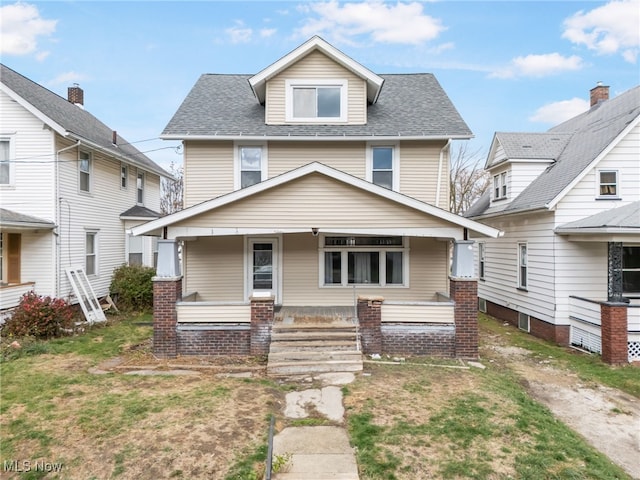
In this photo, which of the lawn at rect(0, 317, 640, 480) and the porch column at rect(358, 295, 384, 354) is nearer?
the lawn at rect(0, 317, 640, 480)

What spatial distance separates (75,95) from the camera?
58.6ft

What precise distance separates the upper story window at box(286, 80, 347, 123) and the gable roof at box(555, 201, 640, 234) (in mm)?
7256

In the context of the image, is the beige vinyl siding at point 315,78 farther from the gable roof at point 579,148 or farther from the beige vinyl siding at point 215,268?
the gable roof at point 579,148

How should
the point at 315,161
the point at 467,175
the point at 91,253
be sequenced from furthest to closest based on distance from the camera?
the point at 467,175 → the point at 91,253 → the point at 315,161

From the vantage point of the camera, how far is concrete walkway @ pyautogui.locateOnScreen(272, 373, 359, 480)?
4211 mm

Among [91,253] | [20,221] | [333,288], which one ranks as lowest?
[333,288]

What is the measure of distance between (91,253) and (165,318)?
7.56 m

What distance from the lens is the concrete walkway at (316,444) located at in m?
4.21

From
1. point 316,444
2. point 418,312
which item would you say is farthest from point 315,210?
point 316,444

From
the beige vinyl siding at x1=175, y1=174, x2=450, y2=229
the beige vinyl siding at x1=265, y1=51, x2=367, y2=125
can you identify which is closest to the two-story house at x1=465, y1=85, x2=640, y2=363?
the beige vinyl siding at x1=175, y1=174, x2=450, y2=229

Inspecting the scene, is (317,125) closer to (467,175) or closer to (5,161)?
(5,161)

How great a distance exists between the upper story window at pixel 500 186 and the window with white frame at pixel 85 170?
15385mm

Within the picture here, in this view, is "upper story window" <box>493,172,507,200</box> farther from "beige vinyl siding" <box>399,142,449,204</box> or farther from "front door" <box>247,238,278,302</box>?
"front door" <box>247,238,278,302</box>

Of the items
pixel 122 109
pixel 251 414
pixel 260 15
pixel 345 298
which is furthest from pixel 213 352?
pixel 122 109
